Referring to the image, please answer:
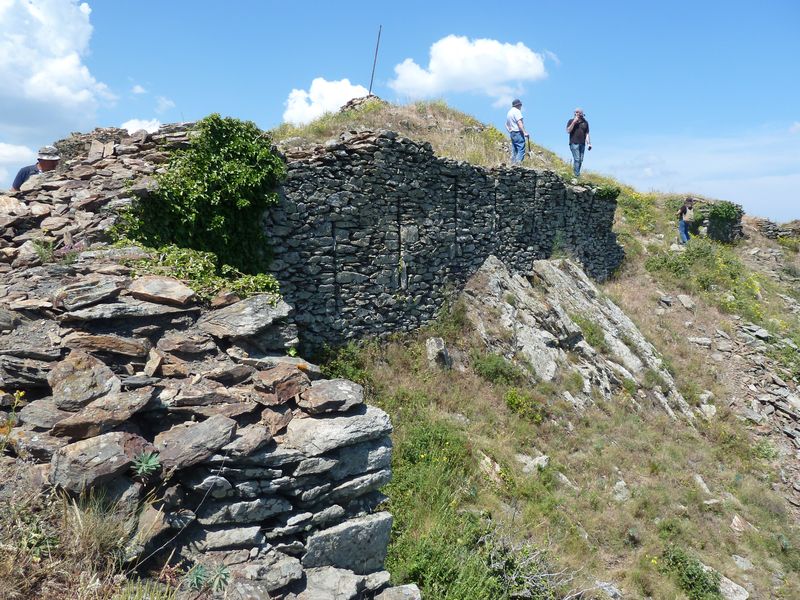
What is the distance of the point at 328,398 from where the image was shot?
5.07 meters

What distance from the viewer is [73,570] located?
3477 millimetres

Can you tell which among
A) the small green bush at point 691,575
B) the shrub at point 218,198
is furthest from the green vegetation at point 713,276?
the shrub at point 218,198

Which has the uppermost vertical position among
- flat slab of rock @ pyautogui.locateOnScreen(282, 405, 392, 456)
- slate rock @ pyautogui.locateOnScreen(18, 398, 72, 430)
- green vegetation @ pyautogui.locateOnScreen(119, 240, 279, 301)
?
green vegetation @ pyautogui.locateOnScreen(119, 240, 279, 301)

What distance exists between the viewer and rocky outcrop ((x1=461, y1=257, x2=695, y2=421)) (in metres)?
12.3

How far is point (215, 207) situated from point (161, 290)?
308 cm

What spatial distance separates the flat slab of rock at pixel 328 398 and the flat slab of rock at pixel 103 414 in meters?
1.40

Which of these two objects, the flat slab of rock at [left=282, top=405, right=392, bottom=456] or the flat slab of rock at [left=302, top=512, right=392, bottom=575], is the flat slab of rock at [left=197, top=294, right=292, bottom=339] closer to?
the flat slab of rock at [left=282, top=405, right=392, bottom=456]

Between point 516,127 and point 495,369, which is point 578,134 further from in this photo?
point 495,369

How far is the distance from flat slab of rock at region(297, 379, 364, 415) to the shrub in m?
3.67

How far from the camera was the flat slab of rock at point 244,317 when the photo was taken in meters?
5.55

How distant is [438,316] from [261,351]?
6.93 metres

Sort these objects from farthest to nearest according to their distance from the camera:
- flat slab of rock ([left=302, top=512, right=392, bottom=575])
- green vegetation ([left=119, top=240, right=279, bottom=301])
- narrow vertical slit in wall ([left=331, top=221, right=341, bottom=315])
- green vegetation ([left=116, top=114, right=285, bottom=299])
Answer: narrow vertical slit in wall ([left=331, top=221, right=341, bottom=315]) → green vegetation ([left=116, top=114, right=285, bottom=299]) → green vegetation ([left=119, top=240, right=279, bottom=301]) → flat slab of rock ([left=302, top=512, right=392, bottom=575])

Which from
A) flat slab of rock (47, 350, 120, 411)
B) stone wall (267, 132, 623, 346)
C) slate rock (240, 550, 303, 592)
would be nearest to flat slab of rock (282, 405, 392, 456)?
slate rock (240, 550, 303, 592)

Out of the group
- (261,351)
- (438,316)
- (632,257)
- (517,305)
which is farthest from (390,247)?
(632,257)
